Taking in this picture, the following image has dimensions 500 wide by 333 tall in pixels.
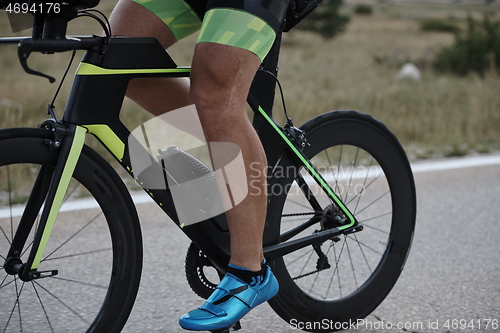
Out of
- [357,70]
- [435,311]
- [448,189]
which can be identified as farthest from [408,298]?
[357,70]

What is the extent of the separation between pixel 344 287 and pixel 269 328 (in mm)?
592

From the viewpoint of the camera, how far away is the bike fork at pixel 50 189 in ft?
5.86

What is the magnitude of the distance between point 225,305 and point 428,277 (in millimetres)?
1455

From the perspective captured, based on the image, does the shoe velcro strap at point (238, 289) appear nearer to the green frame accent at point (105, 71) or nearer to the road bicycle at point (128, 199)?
the road bicycle at point (128, 199)

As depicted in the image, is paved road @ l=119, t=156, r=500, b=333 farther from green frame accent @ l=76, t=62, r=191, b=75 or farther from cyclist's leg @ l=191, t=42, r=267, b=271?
Result: green frame accent @ l=76, t=62, r=191, b=75

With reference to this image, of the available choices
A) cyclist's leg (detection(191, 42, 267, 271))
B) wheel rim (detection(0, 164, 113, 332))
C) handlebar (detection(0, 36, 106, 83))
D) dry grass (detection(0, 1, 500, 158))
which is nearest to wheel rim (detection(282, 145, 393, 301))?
cyclist's leg (detection(191, 42, 267, 271))

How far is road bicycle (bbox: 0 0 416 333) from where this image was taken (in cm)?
180

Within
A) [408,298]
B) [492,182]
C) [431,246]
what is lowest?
[492,182]

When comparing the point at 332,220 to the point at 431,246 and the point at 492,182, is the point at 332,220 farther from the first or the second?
the point at 492,182

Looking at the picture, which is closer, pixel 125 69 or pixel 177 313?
pixel 125 69

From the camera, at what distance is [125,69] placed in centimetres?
190

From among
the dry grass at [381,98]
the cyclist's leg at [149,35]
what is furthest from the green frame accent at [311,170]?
the dry grass at [381,98]

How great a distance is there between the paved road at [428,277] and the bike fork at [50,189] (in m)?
0.74

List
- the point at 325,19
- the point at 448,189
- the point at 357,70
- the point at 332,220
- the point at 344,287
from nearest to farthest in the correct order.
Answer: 1. the point at 332,220
2. the point at 344,287
3. the point at 448,189
4. the point at 357,70
5. the point at 325,19
